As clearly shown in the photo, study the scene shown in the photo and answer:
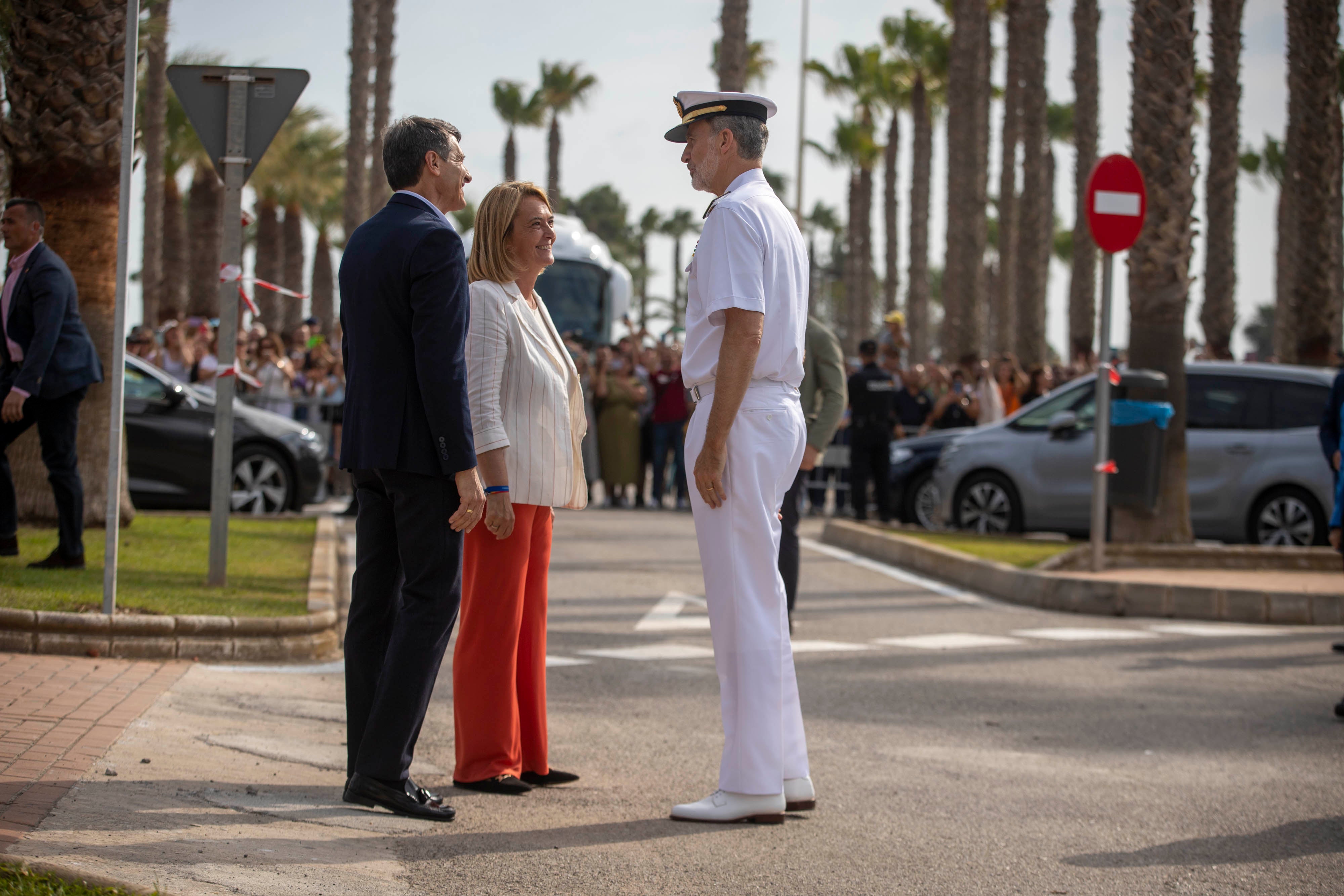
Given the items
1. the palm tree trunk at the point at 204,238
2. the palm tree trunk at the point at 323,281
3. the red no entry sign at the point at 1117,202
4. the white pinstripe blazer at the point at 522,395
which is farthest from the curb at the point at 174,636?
the palm tree trunk at the point at 323,281

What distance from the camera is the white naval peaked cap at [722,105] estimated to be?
16.0 feet

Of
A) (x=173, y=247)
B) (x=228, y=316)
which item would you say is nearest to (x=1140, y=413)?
(x=228, y=316)

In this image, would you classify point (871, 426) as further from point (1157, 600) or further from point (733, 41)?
point (733, 41)

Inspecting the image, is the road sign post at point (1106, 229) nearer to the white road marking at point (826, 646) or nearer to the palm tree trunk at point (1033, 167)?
the white road marking at point (826, 646)

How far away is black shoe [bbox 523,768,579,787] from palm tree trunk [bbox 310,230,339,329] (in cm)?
4249

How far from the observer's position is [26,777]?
14.8ft

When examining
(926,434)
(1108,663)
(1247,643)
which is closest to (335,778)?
(1108,663)

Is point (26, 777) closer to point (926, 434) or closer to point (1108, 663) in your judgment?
point (1108, 663)

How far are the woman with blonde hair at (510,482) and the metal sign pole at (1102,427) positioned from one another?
24.8 feet

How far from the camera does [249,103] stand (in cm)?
873

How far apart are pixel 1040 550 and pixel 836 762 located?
798 cm

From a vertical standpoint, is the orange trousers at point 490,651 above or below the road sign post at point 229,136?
below

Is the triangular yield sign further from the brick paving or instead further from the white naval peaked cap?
the white naval peaked cap

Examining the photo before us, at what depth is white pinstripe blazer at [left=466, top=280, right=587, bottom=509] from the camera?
4930mm
